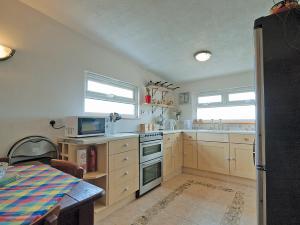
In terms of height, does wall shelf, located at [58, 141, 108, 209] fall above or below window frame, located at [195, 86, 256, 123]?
below

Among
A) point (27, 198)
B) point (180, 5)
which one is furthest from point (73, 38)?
point (27, 198)

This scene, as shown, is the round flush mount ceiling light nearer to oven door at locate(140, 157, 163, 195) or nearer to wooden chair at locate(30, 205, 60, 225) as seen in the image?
oven door at locate(140, 157, 163, 195)

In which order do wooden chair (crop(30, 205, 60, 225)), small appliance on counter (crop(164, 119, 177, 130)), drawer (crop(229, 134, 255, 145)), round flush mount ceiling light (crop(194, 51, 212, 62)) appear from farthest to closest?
small appliance on counter (crop(164, 119, 177, 130)) < drawer (crop(229, 134, 255, 145)) < round flush mount ceiling light (crop(194, 51, 212, 62)) < wooden chair (crop(30, 205, 60, 225))

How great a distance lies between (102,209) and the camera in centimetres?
192

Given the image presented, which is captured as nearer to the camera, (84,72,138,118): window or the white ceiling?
the white ceiling

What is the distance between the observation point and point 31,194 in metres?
0.75

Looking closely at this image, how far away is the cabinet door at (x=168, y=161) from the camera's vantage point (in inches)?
119

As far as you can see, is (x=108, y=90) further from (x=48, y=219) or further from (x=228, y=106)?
(x=228, y=106)

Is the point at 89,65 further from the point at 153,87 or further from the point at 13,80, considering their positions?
the point at 153,87

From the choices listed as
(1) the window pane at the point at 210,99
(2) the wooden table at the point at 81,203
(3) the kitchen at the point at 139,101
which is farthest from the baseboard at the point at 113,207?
(1) the window pane at the point at 210,99

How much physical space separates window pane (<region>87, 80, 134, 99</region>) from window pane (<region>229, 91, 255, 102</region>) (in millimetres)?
2141

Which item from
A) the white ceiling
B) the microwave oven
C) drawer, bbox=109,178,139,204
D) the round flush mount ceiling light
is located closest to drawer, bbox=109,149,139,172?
drawer, bbox=109,178,139,204

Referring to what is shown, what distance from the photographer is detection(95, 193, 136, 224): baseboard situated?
1.91 metres

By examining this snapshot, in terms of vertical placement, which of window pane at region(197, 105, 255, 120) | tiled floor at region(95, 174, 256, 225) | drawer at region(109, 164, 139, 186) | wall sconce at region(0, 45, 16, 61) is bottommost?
tiled floor at region(95, 174, 256, 225)
